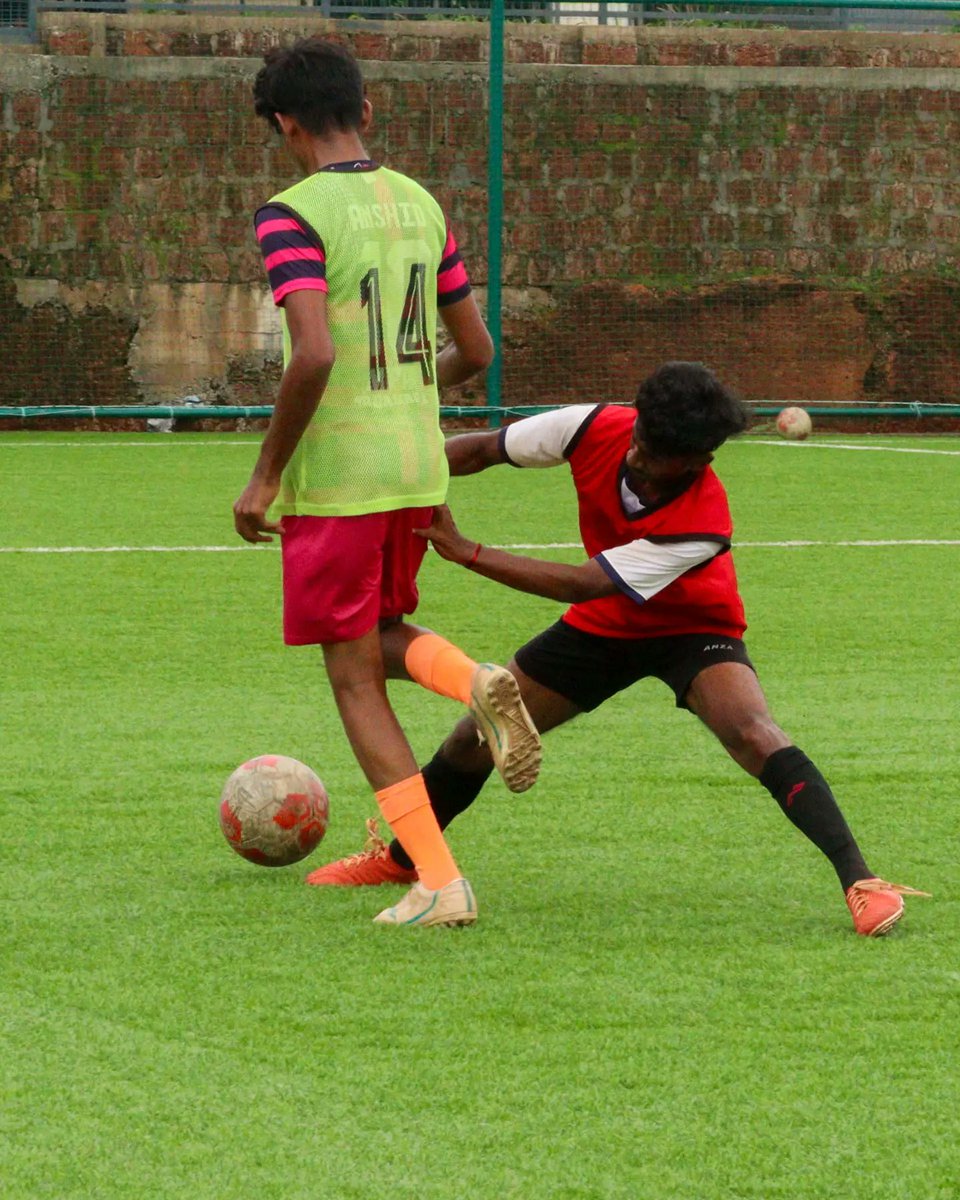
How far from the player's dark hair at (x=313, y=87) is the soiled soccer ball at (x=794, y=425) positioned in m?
12.7

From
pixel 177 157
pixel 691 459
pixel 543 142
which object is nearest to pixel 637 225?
pixel 543 142

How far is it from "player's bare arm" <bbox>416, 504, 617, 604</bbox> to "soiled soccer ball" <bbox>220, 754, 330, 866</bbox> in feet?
2.21

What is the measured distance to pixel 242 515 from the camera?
3914 mm

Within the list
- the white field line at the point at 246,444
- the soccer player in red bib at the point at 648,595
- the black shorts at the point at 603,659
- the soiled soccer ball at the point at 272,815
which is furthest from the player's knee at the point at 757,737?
the white field line at the point at 246,444

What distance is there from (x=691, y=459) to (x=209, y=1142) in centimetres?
181

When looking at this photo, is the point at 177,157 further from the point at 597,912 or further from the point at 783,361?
the point at 597,912

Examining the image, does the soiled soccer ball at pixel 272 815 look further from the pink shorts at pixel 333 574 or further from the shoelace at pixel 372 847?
the pink shorts at pixel 333 574

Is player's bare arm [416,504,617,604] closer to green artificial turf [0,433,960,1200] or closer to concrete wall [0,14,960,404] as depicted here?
green artificial turf [0,433,960,1200]

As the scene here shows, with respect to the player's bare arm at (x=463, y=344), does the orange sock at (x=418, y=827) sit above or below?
below

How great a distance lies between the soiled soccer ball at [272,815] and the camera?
432 centimetres

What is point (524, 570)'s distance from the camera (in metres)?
4.09

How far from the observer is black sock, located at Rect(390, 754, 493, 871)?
4.42 metres

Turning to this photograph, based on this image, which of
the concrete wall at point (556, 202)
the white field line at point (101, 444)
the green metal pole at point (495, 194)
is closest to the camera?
the white field line at point (101, 444)

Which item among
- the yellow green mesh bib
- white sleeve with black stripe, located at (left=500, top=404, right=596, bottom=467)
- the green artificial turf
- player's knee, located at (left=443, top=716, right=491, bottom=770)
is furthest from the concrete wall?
the yellow green mesh bib
